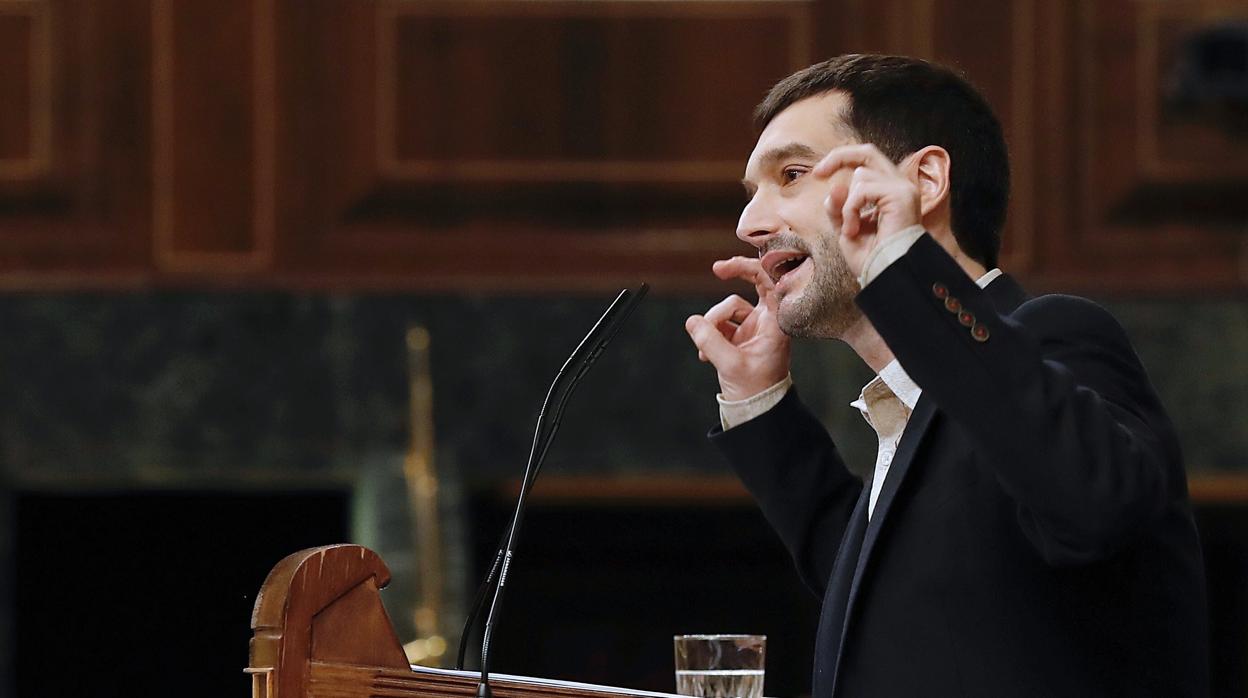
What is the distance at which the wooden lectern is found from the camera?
1.30m

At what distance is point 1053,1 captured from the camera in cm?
398

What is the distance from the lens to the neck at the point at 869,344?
169 cm

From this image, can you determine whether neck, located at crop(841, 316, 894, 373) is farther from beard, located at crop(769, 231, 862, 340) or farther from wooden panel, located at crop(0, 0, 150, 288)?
wooden panel, located at crop(0, 0, 150, 288)

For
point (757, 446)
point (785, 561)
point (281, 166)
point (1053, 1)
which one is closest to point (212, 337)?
point (281, 166)

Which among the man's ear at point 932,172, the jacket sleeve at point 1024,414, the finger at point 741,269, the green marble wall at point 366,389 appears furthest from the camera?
the green marble wall at point 366,389

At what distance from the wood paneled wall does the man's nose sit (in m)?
2.23

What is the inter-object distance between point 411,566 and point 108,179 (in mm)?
1124

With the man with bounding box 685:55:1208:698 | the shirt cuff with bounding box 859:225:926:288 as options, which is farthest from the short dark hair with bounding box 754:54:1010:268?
the shirt cuff with bounding box 859:225:926:288

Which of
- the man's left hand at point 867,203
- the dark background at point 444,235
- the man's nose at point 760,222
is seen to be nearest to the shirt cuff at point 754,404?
the man's nose at point 760,222

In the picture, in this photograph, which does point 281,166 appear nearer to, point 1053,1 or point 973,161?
point 1053,1

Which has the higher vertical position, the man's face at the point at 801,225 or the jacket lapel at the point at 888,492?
the man's face at the point at 801,225

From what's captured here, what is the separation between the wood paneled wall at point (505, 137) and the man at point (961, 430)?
7.27ft

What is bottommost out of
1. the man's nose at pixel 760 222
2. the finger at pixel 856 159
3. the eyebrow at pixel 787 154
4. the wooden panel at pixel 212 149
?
the man's nose at pixel 760 222

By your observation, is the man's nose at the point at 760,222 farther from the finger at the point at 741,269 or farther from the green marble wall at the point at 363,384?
the green marble wall at the point at 363,384
